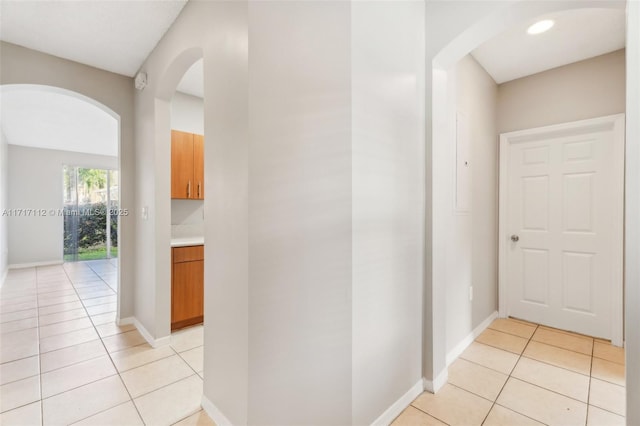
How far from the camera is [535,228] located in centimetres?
313

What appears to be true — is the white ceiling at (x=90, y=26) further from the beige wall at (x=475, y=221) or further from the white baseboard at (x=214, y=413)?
the white baseboard at (x=214, y=413)

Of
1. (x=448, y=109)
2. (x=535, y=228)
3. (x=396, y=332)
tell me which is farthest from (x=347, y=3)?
(x=535, y=228)

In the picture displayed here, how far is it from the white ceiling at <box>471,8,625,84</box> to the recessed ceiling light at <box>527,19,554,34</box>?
0.11ft

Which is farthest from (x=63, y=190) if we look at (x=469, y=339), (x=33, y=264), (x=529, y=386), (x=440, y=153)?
(x=529, y=386)

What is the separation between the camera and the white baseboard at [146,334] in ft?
8.39

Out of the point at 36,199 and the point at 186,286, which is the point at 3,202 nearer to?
the point at 36,199

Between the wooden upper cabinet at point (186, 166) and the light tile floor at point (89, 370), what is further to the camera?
the wooden upper cabinet at point (186, 166)

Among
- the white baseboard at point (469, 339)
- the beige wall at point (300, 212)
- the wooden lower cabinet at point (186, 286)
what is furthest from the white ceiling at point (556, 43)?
the wooden lower cabinet at point (186, 286)

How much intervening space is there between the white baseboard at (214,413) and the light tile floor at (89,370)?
0.12 ft

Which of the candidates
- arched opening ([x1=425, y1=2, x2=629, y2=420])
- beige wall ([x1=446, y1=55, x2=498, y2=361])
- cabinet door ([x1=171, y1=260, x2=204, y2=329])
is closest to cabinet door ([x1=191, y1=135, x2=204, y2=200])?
cabinet door ([x1=171, y1=260, x2=204, y2=329])

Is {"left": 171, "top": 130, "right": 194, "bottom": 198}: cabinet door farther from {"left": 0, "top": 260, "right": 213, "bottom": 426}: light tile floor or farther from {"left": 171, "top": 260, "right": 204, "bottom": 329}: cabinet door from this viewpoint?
{"left": 0, "top": 260, "right": 213, "bottom": 426}: light tile floor

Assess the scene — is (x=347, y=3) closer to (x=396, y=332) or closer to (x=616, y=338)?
(x=396, y=332)

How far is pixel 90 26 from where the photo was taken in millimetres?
2254

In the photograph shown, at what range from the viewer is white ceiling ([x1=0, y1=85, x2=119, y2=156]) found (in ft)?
12.2
